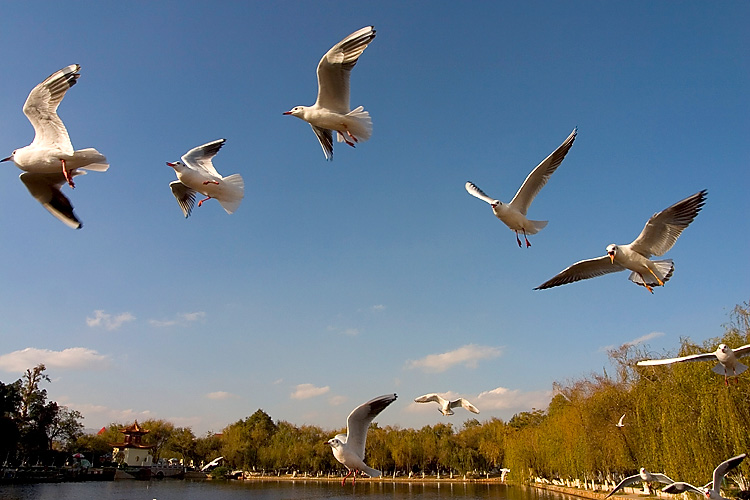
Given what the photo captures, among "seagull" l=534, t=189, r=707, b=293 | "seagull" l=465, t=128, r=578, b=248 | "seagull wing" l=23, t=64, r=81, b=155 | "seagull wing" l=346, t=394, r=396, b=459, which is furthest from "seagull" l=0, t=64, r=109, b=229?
"seagull" l=534, t=189, r=707, b=293

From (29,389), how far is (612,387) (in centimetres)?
4962

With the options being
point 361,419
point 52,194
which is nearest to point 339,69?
point 52,194

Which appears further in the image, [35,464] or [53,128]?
[35,464]

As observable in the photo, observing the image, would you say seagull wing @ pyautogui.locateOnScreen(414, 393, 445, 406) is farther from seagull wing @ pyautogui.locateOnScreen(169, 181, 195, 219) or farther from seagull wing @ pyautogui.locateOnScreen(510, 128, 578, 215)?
seagull wing @ pyautogui.locateOnScreen(169, 181, 195, 219)

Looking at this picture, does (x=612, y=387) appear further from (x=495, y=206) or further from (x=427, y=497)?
(x=495, y=206)

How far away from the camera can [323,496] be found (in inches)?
1339

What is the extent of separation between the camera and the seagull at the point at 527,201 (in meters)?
7.89

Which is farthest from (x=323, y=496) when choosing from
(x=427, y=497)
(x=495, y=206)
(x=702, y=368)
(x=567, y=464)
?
(x=495, y=206)

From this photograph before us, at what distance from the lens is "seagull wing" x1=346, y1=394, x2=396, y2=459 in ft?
27.2

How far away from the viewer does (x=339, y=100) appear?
25.7 ft

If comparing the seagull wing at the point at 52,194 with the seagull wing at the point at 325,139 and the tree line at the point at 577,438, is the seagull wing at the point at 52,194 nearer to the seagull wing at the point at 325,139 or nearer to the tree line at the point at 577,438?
the seagull wing at the point at 325,139

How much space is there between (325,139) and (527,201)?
3.48 metres

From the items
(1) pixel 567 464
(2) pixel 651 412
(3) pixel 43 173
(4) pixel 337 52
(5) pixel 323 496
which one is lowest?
(5) pixel 323 496

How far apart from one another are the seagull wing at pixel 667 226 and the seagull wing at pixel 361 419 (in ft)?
14.5
